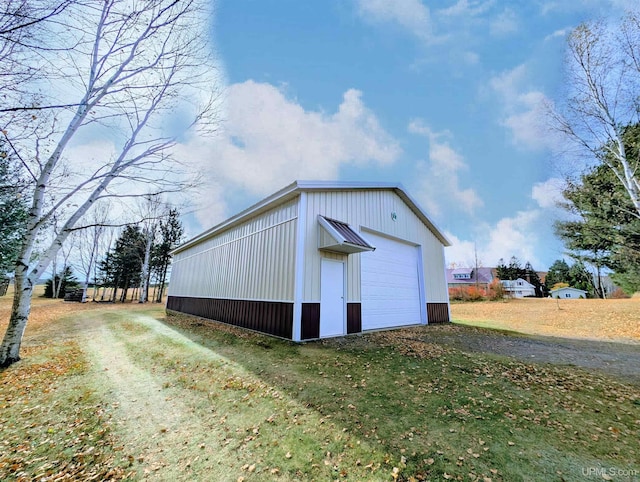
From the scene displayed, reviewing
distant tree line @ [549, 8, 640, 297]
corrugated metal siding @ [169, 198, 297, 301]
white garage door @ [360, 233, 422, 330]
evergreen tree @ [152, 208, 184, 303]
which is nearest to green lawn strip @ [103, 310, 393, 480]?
corrugated metal siding @ [169, 198, 297, 301]

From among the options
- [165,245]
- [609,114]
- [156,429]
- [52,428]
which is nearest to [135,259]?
[165,245]

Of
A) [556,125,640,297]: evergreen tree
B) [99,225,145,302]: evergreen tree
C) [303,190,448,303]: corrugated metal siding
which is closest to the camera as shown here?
[303,190,448,303]: corrugated metal siding

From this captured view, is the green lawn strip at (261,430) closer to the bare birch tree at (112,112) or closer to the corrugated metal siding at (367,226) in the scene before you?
the corrugated metal siding at (367,226)

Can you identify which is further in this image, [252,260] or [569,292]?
[569,292]

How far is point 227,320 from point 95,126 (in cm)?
763

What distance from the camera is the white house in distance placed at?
7469 mm

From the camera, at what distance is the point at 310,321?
7238mm

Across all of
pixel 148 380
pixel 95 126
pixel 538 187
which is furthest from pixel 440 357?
pixel 538 187

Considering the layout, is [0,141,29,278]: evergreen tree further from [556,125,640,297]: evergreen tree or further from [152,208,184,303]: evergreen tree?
[556,125,640,297]: evergreen tree

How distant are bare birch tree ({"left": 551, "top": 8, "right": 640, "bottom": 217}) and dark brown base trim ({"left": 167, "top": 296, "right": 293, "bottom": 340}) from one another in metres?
13.8

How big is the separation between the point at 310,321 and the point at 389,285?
4093 mm

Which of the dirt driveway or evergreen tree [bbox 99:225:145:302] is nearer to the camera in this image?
the dirt driveway

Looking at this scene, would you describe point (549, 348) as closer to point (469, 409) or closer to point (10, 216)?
point (469, 409)

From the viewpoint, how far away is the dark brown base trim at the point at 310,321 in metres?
7.10
